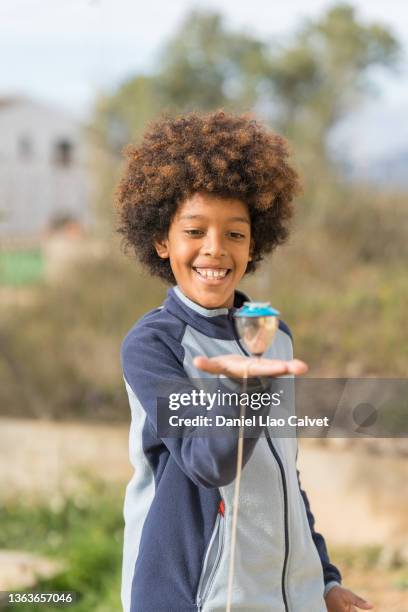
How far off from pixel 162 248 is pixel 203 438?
484 millimetres

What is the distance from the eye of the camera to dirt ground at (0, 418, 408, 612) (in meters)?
5.11

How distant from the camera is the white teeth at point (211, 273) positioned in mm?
1627

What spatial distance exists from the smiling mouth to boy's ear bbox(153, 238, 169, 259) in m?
0.14

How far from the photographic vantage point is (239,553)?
1.54m

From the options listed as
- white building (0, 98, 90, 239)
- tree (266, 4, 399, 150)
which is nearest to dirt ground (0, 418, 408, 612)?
tree (266, 4, 399, 150)

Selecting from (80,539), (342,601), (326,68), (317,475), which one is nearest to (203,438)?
(342,601)

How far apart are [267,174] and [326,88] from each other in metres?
12.5

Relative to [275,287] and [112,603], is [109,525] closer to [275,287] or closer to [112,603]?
[112,603]

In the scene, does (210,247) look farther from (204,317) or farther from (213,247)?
(204,317)

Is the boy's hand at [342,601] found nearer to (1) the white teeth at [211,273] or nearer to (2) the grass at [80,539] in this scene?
(1) the white teeth at [211,273]

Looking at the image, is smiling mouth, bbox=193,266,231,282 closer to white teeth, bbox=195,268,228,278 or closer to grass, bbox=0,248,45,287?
white teeth, bbox=195,268,228,278

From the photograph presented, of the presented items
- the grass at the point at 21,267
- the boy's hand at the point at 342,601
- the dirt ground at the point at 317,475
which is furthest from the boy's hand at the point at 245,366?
the grass at the point at 21,267

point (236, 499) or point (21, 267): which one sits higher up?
point (21, 267)

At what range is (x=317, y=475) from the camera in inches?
225
